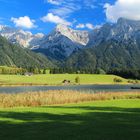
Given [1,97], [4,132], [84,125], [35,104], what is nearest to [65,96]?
[35,104]

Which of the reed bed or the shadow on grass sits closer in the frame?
the shadow on grass

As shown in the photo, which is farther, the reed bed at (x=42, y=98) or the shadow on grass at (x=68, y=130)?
the reed bed at (x=42, y=98)

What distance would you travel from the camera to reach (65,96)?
43625 millimetres

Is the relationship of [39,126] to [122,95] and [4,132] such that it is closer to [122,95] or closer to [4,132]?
[4,132]

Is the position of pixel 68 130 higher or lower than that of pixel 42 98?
lower

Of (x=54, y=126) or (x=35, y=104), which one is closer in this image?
(x=54, y=126)

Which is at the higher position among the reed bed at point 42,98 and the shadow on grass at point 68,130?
the reed bed at point 42,98

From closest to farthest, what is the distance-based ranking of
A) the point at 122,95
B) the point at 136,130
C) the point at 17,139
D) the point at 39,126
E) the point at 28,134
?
the point at 17,139 < the point at 28,134 < the point at 136,130 < the point at 39,126 < the point at 122,95

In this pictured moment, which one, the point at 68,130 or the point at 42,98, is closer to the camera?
the point at 68,130

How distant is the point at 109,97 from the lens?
50.9m

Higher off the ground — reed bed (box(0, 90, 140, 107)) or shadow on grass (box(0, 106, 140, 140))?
reed bed (box(0, 90, 140, 107))

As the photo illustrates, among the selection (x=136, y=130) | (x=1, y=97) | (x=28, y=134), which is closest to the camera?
(x=28, y=134)

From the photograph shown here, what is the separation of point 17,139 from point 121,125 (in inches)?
285

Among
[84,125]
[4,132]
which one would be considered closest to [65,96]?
[84,125]
